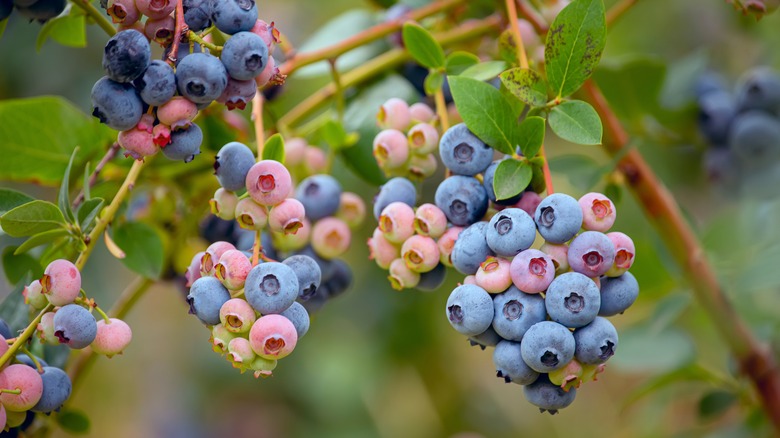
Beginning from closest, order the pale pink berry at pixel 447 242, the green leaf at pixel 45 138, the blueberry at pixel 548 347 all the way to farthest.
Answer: the blueberry at pixel 548 347, the pale pink berry at pixel 447 242, the green leaf at pixel 45 138

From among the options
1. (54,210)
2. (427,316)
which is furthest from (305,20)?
(54,210)

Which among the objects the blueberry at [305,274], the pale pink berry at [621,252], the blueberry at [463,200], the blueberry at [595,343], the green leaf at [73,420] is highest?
the pale pink berry at [621,252]

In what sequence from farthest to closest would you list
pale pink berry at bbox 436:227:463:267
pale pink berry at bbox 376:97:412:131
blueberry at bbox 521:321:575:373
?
pale pink berry at bbox 376:97:412:131, pale pink berry at bbox 436:227:463:267, blueberry at bbox 521:321:575:373

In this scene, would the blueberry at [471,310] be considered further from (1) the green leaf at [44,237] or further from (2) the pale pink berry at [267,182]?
(1) the green leaf at [44,237]

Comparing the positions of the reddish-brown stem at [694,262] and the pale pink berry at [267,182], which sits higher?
the reddish-brown stem at [694,262]

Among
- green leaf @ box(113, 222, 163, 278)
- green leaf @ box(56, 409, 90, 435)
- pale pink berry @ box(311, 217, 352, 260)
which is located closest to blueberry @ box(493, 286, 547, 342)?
pale pink berry @ box(311, 217, 352, 260)

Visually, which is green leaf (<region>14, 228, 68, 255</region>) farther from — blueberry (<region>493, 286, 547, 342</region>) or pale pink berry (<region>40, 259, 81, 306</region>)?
blueberry (<region>493, 286, 547, 342</region>)

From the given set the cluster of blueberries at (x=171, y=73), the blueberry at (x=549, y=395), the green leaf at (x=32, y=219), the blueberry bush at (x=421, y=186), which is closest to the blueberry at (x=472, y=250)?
the blueberry bush at (x=421, y=186)
